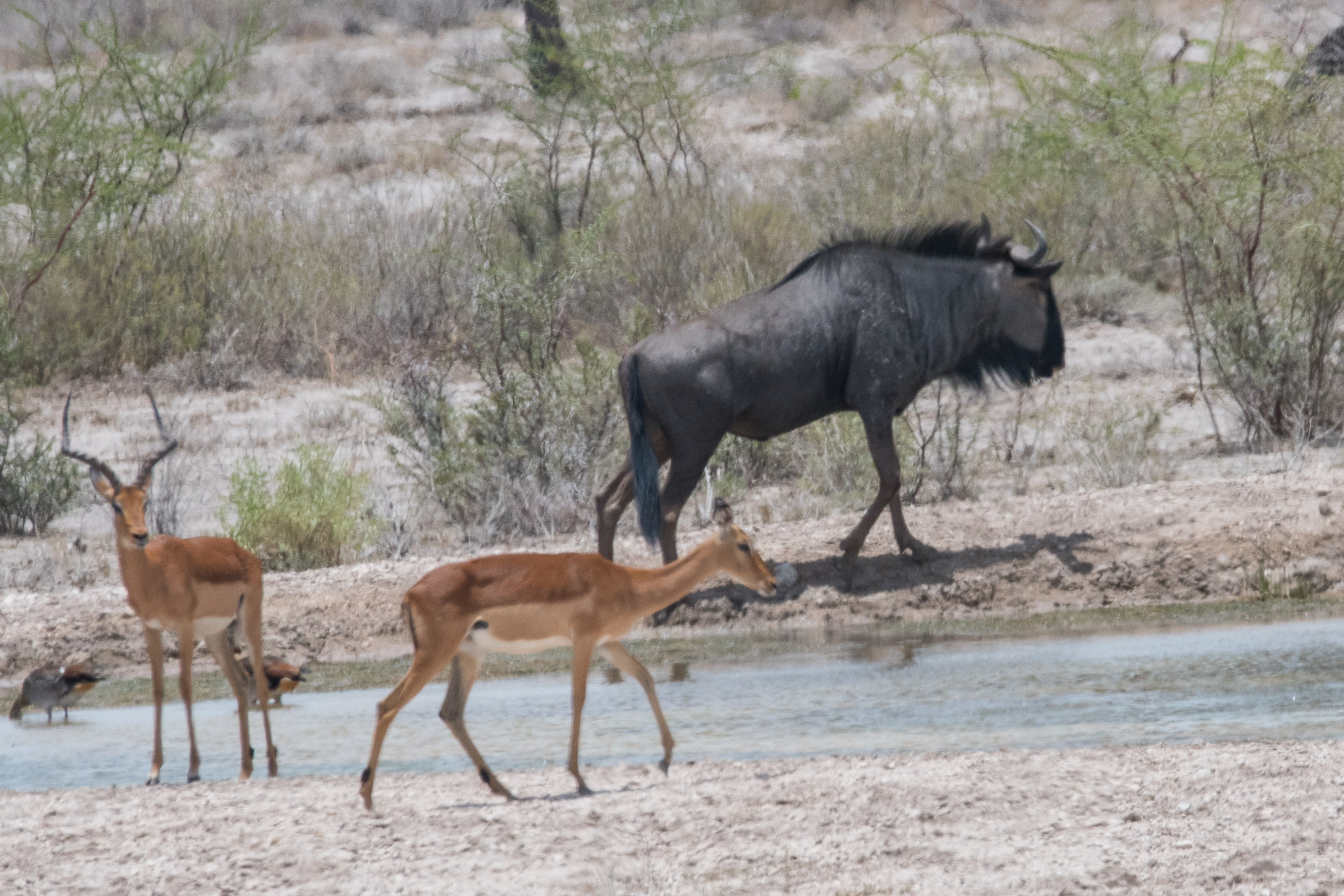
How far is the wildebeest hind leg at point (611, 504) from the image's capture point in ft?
35.8

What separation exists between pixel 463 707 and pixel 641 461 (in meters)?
4.60

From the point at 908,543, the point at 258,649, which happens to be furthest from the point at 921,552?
the point at 258,649

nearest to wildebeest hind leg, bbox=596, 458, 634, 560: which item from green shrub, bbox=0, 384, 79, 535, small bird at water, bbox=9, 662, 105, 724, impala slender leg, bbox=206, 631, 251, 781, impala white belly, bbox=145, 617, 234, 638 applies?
small bird at water, bbox=9, 662, 105, 724

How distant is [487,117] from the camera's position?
117ft

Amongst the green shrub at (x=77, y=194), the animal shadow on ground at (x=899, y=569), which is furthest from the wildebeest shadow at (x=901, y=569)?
the green shrub at (x=77, y=194)

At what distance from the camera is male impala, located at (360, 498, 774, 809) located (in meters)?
5.82

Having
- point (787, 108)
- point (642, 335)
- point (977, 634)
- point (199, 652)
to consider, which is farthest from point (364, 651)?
point (787, 108)

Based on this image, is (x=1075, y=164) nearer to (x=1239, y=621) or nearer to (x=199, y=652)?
(x=1239, y=621)

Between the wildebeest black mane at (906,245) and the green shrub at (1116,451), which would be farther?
the green shrub at (1116,451)

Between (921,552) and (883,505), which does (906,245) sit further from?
(921,552)

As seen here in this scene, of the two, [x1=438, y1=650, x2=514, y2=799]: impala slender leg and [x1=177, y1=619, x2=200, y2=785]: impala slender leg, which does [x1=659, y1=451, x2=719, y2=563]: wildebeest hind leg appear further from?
[x1=438, y1=650, x2=514, y2=799]: impala slender leg

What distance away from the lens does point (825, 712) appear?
7688 millimetres

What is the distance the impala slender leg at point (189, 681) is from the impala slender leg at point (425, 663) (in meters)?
1.14

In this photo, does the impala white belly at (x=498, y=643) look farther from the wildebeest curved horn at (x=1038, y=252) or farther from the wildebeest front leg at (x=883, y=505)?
the wildebeest curved horn at (x=1038, y=252)
